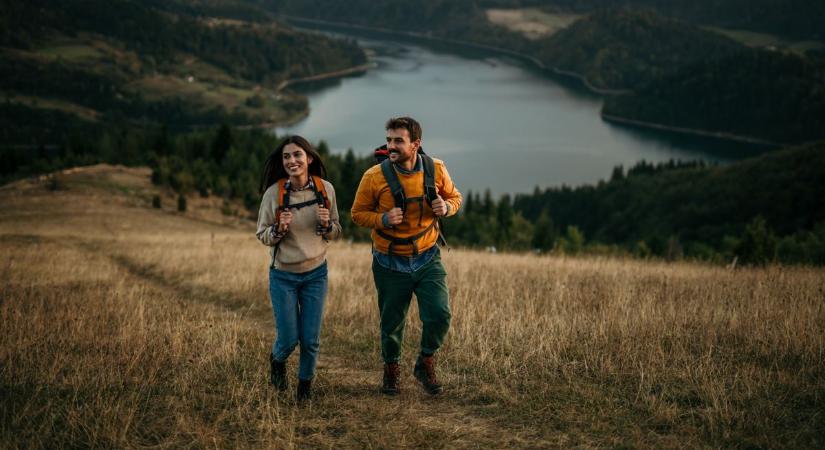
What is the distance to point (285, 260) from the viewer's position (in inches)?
229

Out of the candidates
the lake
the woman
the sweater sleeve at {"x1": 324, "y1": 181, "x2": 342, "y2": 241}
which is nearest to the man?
the sweater sleeve at {"x1": 324, "y1": 181, "x2": 342, "y2": 241}

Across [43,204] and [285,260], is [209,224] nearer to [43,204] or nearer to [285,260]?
[43,204]

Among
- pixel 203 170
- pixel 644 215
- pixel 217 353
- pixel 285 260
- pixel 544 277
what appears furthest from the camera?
pixel 644 215

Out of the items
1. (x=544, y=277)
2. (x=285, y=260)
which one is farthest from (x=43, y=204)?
(x=285, y=260)

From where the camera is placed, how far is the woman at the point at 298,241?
229 inches

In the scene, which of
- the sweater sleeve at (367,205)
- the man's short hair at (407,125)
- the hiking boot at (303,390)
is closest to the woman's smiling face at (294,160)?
the sweater sleeve at (367,205)

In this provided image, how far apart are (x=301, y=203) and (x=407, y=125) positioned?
3.94 ft

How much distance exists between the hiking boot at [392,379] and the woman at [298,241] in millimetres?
732

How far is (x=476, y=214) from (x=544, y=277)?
84685 millimetres

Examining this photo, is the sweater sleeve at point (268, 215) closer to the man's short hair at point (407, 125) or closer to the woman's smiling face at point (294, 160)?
the woman's smiling face at point (294, 160)

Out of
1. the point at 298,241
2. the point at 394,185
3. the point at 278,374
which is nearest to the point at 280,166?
the point at 298,241

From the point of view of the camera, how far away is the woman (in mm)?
5824

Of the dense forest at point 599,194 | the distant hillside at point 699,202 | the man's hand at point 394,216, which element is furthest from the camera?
the distant hillside at point 699,202

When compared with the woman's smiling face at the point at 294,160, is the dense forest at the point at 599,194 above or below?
below
